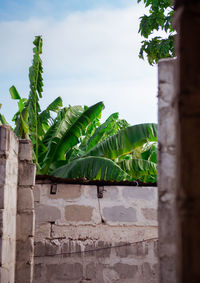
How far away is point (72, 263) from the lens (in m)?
5.76

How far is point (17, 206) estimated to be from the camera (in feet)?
17.1

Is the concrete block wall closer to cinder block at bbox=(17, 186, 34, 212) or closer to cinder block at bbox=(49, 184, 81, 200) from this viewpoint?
cinder block at bbox=(17, 186, 34, 212)

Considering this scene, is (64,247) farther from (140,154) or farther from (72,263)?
(140,154)

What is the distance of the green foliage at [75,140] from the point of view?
9148 millimetres

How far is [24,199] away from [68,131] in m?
5.63

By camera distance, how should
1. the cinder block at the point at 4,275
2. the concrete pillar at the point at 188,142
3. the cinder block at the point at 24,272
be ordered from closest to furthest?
1. the concrete pillar at the point at 188,142
2. the cinder block at the point at 4,275
3. the cinder block at the point at 24,272

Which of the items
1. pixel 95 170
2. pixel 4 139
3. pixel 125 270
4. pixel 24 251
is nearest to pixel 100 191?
pixel 125 270

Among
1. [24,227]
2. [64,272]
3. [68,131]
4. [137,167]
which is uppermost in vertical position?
[68,131]

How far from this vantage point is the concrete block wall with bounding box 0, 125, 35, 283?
448 cm

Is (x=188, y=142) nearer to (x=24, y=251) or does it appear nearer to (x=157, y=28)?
(x=24, y=251)

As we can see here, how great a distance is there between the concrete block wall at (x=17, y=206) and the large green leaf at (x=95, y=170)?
354 centimetres

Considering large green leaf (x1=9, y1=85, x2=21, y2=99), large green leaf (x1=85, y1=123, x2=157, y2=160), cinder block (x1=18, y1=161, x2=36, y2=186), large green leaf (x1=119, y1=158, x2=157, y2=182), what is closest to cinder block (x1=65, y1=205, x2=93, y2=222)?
cinder block (x1=18, y1=161, x2=36, y2=186)

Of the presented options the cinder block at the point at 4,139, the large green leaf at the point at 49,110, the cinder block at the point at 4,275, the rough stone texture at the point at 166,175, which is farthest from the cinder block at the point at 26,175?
the large green leaf at the point at 49,110

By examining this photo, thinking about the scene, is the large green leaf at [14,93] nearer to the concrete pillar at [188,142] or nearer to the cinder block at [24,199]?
the cinder block at [24,199]
